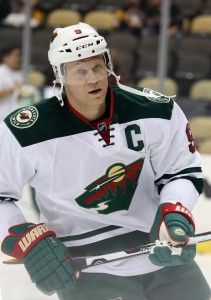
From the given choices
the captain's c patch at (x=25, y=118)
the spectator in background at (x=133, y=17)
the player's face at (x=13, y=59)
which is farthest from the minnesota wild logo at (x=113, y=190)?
the spectator in background at (x=133, y=17)

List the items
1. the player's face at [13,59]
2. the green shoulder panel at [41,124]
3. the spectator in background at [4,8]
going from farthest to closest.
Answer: the spectator in background at [4,8]
the player's face at [13,59]
the green shoulder panel at [41,124]

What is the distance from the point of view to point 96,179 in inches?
91.5

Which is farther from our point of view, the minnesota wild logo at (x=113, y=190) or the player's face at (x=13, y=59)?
the player's face at (x=13, y=59)

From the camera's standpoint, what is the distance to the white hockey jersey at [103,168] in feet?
7.53

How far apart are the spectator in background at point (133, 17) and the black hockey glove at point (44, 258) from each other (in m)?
5.44

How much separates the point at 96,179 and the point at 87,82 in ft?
0.86

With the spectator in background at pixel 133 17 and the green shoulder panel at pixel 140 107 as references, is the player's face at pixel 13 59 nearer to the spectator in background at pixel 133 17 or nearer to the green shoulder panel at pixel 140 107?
the spectator in background at pixel 133 17

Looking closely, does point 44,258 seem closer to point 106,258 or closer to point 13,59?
point 106,258

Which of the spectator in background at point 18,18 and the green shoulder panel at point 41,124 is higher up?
the green shoulder panel at point 41,124

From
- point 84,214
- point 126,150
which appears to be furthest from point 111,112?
point 84,214

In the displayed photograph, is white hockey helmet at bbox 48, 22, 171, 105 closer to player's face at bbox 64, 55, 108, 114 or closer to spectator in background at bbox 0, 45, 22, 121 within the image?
player's face at bbox 64, 55, 108, 114

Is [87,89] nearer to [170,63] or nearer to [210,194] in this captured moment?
[210,194]

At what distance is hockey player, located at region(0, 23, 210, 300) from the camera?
226 centimetres

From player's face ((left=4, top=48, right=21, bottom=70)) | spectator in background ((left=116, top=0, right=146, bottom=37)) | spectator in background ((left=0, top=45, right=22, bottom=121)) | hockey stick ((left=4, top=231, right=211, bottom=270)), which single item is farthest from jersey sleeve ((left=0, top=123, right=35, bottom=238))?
spectator in background ((left=116, top=0, right=146, bottom=37))
